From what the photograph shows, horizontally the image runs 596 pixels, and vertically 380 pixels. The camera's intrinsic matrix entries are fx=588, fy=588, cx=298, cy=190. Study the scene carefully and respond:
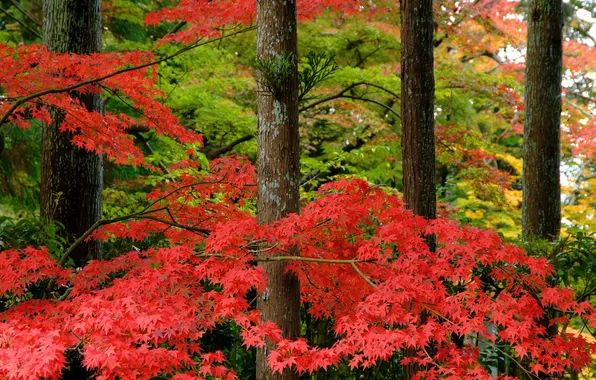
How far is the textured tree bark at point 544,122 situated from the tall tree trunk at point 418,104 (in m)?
1.75

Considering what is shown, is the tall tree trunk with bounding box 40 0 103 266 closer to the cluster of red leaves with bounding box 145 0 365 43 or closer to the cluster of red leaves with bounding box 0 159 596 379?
the cluster of red leaves with bounding box 145 0 365 43

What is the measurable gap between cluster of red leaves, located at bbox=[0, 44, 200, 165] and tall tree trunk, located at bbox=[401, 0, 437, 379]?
6.68 ft

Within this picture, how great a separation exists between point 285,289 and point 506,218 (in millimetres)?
8642

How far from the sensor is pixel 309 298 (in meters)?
4.60

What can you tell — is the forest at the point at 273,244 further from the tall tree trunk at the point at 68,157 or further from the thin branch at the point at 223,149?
the thin branch at the point at 223,149

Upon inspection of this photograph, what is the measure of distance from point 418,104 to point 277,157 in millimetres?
1380

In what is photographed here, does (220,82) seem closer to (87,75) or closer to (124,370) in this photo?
(87,75)

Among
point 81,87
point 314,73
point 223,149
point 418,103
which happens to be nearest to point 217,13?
point 81,87

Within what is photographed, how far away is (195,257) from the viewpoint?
3.86m

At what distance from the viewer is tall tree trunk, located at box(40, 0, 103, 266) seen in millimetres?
5816

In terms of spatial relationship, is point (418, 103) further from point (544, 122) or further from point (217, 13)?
point (217, 13)

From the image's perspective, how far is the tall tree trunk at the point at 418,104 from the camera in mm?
4820

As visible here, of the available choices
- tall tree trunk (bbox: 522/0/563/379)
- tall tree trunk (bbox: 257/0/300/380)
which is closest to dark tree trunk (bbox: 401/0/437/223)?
tall tree trunk (bbox: 257/0/300/380)

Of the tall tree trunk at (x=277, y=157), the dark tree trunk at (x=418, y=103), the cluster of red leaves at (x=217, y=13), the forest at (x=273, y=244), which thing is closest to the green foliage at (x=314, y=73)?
the forest at (x=273, y=244)
